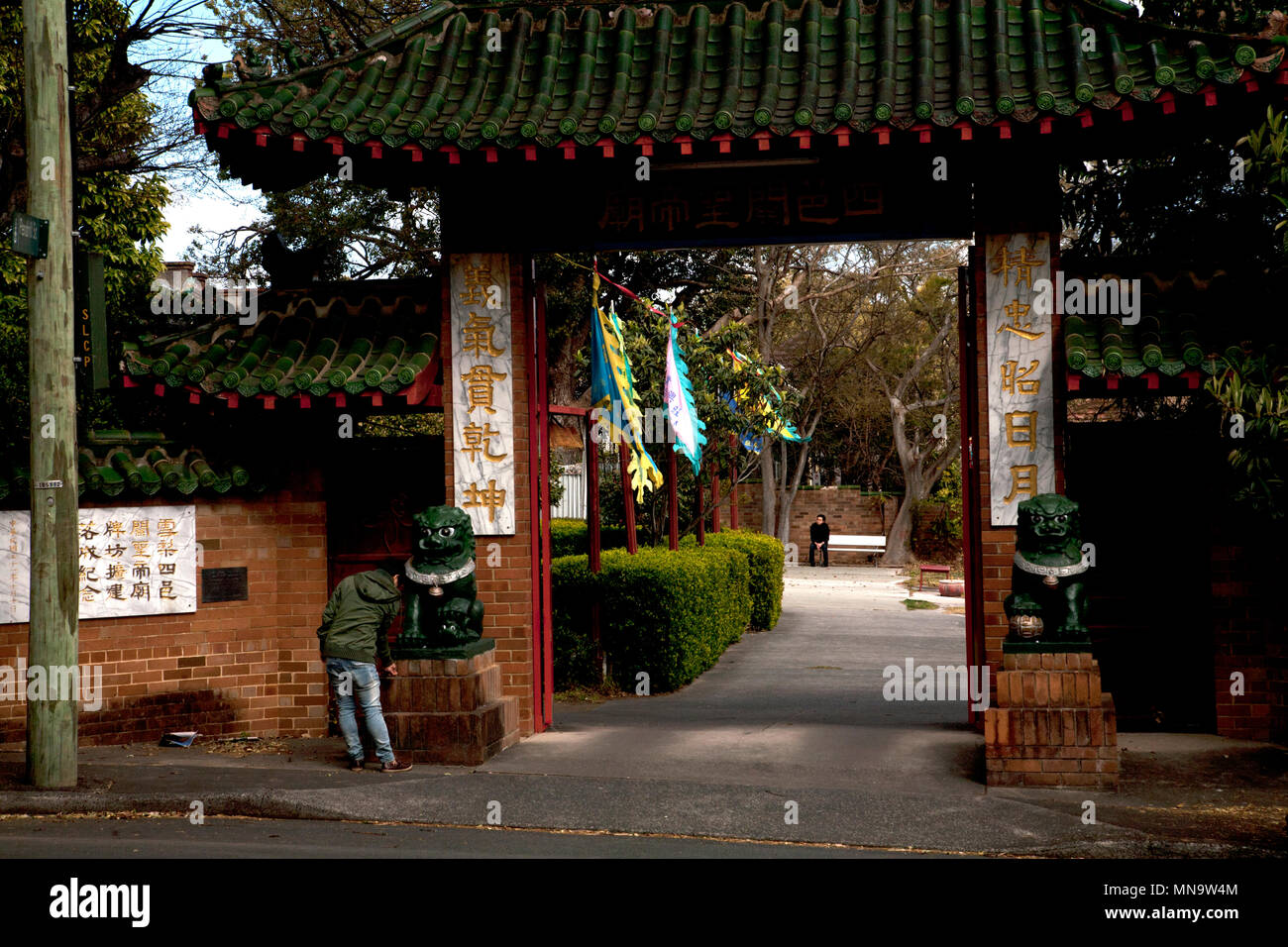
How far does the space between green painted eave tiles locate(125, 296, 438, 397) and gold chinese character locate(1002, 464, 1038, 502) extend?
4780 millimetres

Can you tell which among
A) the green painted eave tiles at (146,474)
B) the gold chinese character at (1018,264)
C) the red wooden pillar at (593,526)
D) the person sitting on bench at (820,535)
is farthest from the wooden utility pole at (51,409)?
the person sitting on bench at (820,535)

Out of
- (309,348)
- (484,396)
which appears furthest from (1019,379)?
(309,348)

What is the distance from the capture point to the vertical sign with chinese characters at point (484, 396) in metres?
9.88

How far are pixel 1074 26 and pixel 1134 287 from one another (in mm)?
2047

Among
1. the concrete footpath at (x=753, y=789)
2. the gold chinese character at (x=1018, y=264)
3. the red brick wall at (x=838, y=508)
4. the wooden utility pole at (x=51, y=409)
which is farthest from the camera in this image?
the red brick wall at (x=838, y=508)

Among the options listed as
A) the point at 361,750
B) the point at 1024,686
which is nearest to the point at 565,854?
the point at 361,750

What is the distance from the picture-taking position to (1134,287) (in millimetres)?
9242

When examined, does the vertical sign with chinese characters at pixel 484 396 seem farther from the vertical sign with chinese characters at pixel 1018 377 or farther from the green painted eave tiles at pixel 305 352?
the vertical sign with chinese characters at pixel 1018 377

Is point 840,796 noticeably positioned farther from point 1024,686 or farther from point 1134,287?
point 1134,287

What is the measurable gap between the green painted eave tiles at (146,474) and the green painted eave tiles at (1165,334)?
271 inches

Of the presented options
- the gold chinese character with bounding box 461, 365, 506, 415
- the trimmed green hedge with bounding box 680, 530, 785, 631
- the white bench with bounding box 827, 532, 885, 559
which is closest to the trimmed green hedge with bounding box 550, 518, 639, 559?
the trimmed green hedge with bounding box 680, 530, 785, 631

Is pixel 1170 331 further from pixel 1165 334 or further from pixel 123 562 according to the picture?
pixel 123 562

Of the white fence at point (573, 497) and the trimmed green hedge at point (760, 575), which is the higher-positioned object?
the white fence at point (573, 497)

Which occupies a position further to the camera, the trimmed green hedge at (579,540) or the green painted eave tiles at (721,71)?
the trimmed green hedge at (579,540)
